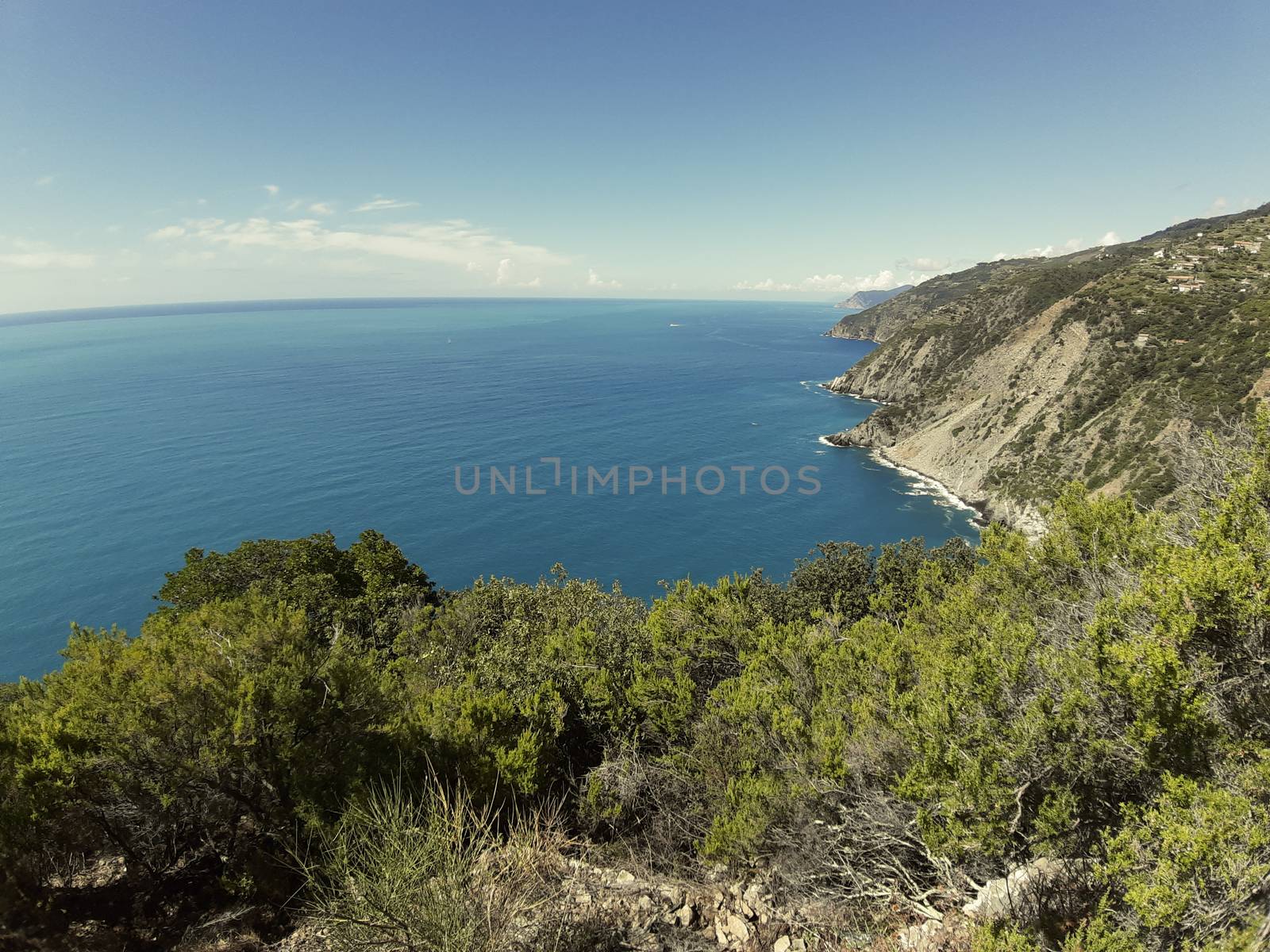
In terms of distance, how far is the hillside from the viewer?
222 ft

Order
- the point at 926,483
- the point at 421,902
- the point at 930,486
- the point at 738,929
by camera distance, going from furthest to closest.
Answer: the point at 926,483
the point at 930,486
the point at 738,929
the point at 421,902

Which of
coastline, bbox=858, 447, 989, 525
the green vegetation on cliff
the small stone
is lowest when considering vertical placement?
coastline, bbox=858, 447, 989, 525

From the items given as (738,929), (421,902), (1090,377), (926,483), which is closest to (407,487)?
(738,929)

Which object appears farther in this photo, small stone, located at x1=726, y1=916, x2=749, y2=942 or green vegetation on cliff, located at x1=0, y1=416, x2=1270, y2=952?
small stone, located at x1=726, y1=916, x2=749, y2=942

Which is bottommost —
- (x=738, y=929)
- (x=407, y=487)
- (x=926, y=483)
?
(x=926, y=483)

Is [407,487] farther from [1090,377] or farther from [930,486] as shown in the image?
[1090,377]

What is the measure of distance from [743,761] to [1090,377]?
99.0 m

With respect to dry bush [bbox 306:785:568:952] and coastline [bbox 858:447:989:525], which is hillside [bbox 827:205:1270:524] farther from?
dry bush [bbox 306:785:568:952]

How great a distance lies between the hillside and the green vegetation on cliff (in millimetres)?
60382

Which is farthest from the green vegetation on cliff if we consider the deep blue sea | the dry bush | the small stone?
the deep blue sea

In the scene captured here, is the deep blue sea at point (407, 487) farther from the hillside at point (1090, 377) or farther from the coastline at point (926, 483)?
the hillside at point (1090, 377)

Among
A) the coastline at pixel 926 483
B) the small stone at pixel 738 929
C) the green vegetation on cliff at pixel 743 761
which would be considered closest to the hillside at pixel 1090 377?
the coastline at pixel 926 483

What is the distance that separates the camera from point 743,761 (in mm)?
15930

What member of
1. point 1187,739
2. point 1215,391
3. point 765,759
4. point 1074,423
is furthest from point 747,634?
point 1074,423
